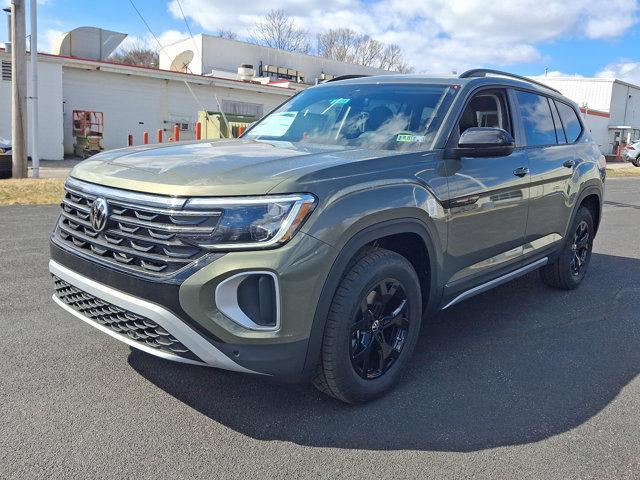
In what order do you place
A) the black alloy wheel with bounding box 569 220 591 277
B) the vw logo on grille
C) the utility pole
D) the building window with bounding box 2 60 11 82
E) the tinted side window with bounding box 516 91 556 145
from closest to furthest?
the vw logo on grille
the tinted side window with bounding box 516 91 556 145
the black alloy wheel with bounding box 569 220 591 277
the utility pole
the building window with bounding box 2 60 11 82

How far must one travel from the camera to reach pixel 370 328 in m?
3.18

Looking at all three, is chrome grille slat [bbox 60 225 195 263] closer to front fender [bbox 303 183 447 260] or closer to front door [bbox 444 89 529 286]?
front fender [bbox 303 183 447 260]

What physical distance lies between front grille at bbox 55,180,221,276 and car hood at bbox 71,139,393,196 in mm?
98

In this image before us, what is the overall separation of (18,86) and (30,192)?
3.49 m

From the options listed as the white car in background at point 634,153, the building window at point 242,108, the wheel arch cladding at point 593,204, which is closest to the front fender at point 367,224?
the wheel arch cladding at point 593,204

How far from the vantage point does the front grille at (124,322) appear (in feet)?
8.95

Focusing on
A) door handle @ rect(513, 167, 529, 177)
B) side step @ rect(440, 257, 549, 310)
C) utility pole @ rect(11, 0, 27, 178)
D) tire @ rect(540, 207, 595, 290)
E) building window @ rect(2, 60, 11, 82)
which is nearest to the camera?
side step @ rect(440, 257, 549, 310)

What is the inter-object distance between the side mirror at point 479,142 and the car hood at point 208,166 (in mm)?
551

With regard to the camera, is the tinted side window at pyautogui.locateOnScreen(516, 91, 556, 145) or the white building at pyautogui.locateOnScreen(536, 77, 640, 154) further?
the white building at pyautogui.locateOnScreen(536, 77, 640, 154)

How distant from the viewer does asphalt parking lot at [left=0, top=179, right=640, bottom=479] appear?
8.79ft

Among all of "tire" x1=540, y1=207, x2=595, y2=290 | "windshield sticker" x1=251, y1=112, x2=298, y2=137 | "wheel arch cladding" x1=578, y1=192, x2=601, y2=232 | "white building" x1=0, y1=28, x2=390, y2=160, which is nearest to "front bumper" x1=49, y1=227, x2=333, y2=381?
"windshield sticker" x1=251, y1=112, x2=298, y2=137

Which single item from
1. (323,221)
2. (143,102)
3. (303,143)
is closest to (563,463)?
(323,221)

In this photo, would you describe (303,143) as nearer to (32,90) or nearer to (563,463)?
(563,463)

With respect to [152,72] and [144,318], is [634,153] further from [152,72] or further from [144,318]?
[144,318]
